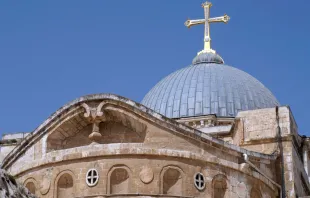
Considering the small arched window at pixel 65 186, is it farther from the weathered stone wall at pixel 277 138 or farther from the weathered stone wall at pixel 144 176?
the weathered stone wall at pixel 277 138

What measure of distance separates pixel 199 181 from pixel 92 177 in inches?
140

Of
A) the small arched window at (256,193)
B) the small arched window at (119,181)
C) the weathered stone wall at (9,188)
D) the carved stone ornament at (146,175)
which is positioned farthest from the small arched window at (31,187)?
the weathered stone wall at (9,188)

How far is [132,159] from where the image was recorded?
27078mm

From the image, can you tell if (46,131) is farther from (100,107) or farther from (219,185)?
(219,185)

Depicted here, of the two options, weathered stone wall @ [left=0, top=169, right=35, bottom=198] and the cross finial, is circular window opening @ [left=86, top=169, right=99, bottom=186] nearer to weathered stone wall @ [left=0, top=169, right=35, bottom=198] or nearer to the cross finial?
weathered stone wall @ [left=0, top=169, right=35, bottom=198]

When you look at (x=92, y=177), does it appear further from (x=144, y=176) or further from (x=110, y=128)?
(x=110, y=128)

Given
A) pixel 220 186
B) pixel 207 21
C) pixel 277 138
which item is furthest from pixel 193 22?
pixel 220 186

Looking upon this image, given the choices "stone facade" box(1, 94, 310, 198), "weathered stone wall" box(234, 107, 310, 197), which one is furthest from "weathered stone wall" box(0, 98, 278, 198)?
"weathered stone wall" box(234, 107, 310, 197)

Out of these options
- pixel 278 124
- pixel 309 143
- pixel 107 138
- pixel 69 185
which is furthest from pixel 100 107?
pixel 309 143

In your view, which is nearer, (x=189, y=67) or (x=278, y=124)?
(x=278, y=124)

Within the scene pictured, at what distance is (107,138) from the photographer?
28438mm

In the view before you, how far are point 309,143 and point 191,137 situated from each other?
7827mm

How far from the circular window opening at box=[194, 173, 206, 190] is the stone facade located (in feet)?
0.11

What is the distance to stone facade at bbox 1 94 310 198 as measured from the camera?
88.3 ft
